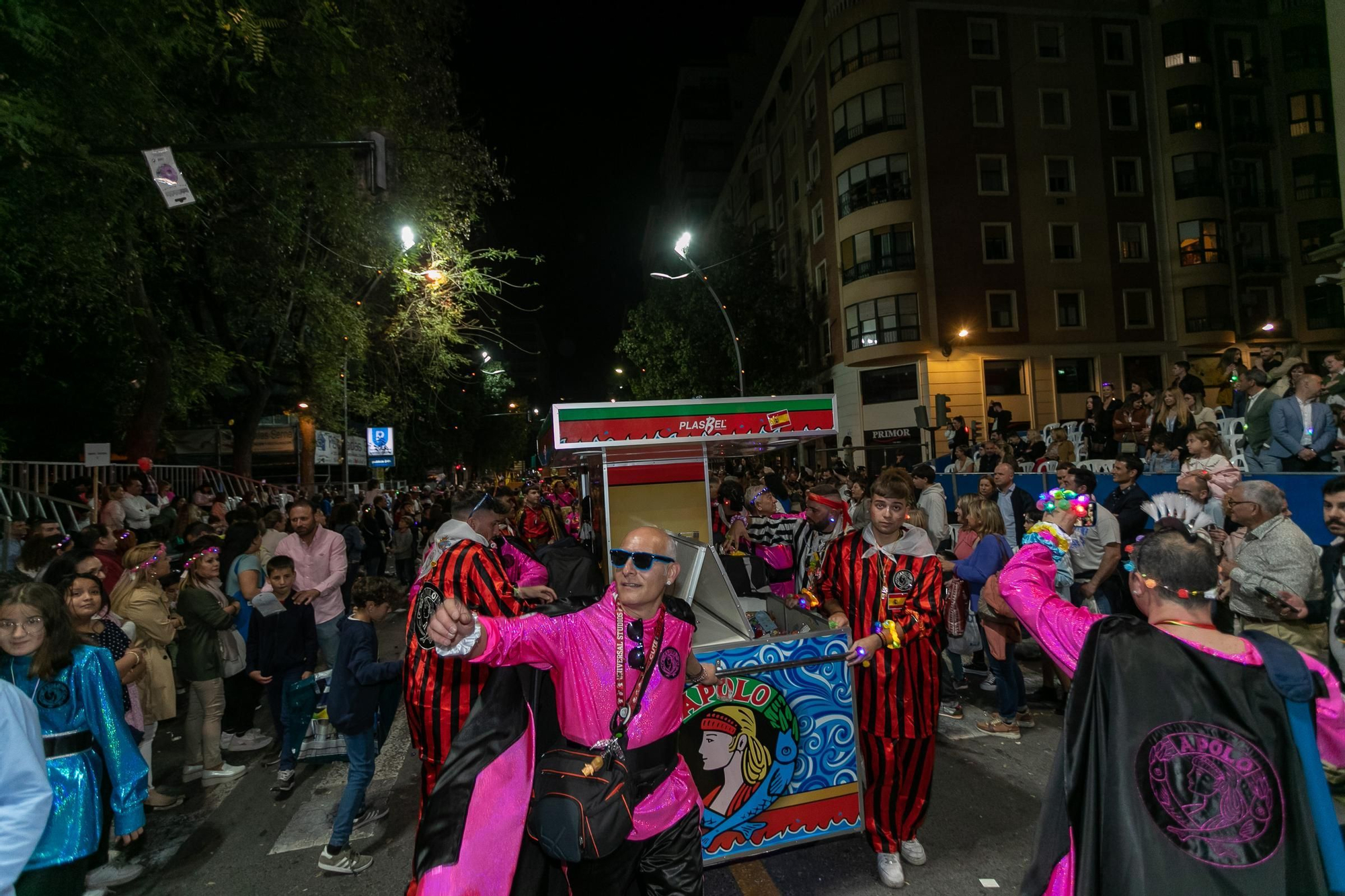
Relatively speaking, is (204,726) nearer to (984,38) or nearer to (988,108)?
(988,108)

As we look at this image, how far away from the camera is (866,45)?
29.1 m

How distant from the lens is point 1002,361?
29.0m

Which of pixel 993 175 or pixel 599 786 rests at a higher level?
pixel 993 175

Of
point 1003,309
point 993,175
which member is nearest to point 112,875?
point 1003,309

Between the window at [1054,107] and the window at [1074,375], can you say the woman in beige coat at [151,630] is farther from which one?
the window at [1054,107]

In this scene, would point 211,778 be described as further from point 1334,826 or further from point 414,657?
point 1334,826

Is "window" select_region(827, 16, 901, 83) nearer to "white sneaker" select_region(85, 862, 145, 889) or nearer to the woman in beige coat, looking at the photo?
the woman in beige coat

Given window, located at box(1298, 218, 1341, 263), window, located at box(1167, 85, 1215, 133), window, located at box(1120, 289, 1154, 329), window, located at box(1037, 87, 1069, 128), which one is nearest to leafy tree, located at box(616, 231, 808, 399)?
window, located at box(1037, 87, 1069, 128)

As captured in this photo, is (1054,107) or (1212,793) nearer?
(1212,793)

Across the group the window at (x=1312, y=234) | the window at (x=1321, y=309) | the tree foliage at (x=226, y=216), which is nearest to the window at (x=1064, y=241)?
the window at (x=1312, y=234)

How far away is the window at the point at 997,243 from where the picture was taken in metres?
28.9

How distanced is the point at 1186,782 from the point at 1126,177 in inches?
1360

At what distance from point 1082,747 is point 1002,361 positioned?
2972 cm

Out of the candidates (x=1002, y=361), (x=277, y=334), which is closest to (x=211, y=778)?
(x=277, y=334)
